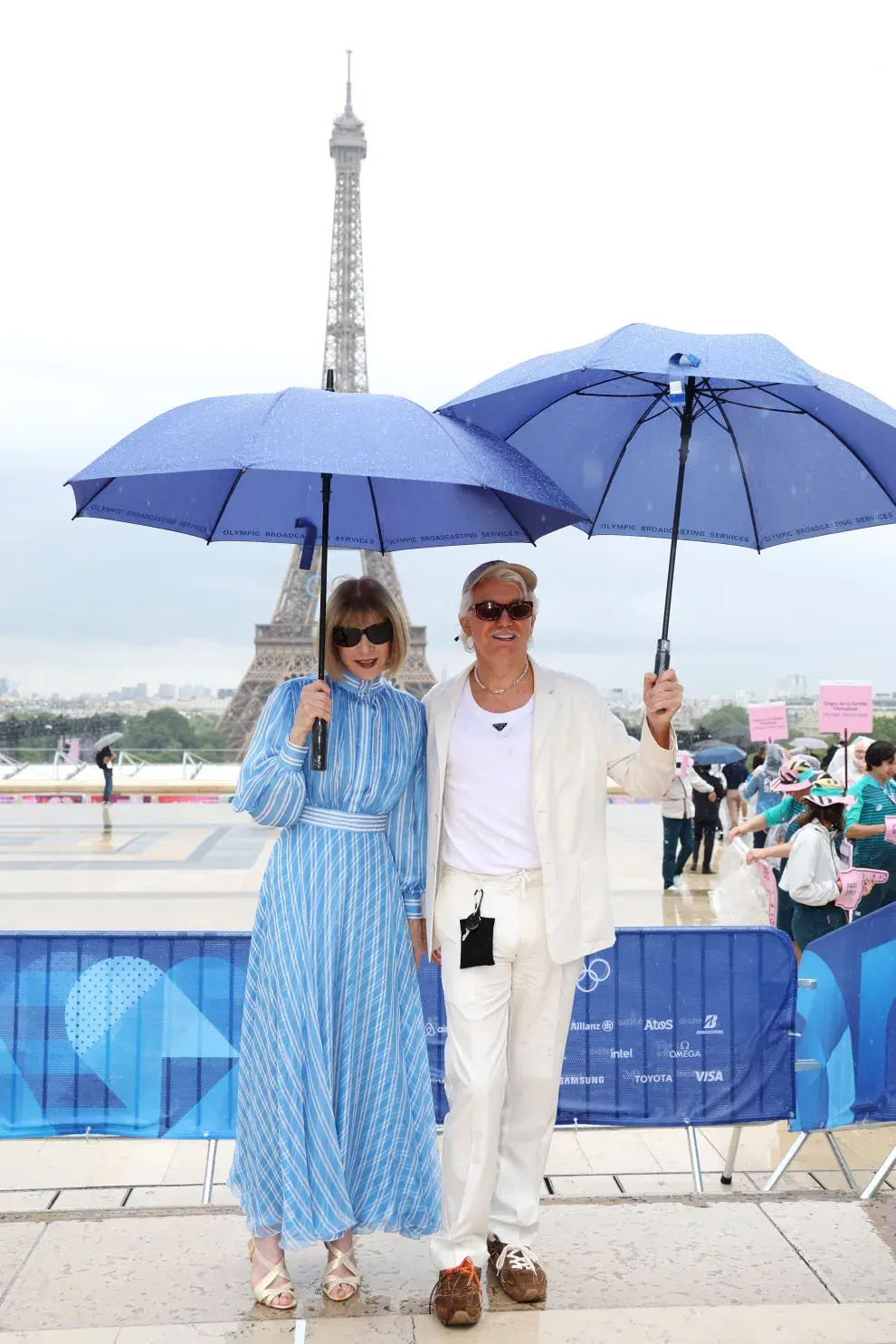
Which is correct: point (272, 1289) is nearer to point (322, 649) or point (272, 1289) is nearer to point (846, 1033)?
point (322, 649)

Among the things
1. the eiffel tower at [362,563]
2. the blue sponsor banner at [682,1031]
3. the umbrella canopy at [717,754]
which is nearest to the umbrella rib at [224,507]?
the blue sponsor banner at [682,1031]

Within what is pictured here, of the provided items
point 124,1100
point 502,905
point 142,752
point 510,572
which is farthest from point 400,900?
point 142,752

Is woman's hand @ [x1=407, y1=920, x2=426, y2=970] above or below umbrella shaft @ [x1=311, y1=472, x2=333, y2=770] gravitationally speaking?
below

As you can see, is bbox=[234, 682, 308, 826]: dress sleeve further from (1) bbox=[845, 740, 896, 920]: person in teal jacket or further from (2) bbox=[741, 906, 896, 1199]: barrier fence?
(1) bbox=[845, 740, 896, 920]: person in teal jacket

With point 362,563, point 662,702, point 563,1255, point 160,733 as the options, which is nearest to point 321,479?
point 662,702

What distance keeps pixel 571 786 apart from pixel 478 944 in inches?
16.6

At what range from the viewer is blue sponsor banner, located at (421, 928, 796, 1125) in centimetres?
393

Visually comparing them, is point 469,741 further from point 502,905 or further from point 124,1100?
point 124,1100

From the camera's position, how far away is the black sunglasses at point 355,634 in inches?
116

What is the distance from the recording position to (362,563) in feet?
117

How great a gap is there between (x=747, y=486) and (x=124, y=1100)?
8.62ft

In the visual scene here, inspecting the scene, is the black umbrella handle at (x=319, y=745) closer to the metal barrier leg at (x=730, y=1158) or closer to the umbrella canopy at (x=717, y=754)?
the metal barrier leg at (x=730, y=1158)

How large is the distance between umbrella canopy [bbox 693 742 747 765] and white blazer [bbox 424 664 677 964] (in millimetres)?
9564

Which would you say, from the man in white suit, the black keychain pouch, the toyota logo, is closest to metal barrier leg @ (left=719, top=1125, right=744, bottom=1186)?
the toyota logo
